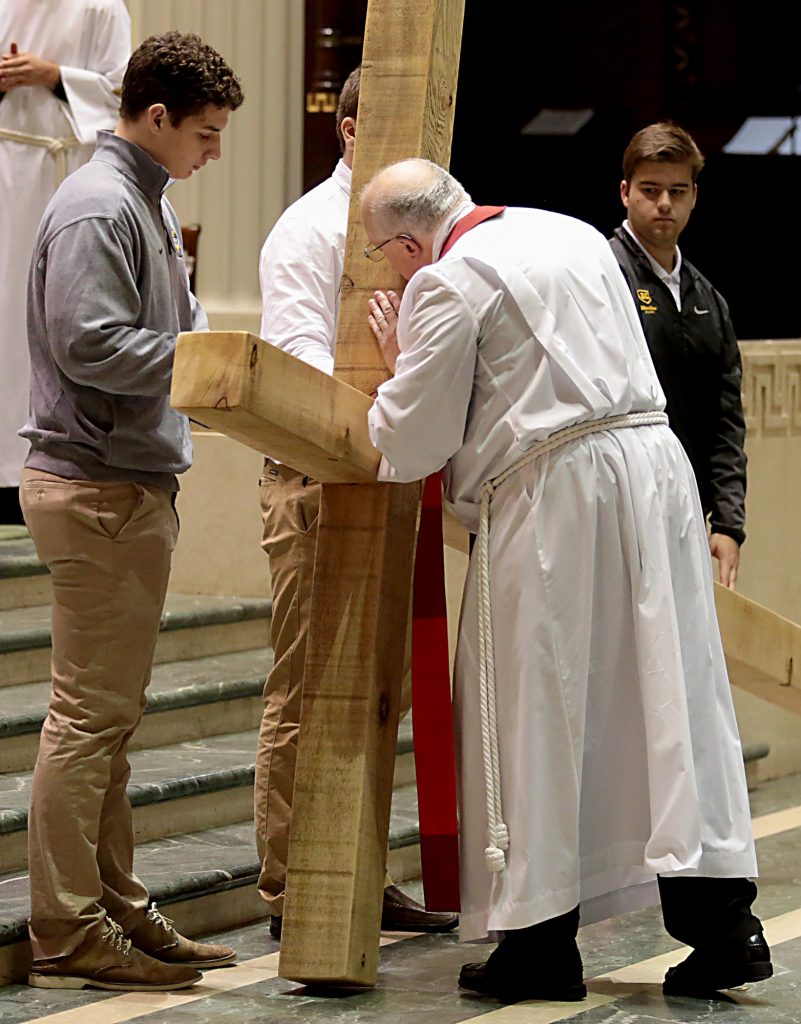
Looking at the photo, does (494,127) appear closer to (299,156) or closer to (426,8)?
(299,156)

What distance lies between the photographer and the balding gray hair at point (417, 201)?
3701mm

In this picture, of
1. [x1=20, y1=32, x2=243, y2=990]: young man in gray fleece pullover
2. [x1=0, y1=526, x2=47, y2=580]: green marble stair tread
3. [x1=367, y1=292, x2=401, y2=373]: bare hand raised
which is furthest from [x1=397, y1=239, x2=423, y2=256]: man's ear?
[x1=0, y1=526, x2=47, y2=580]: green marble stair tread

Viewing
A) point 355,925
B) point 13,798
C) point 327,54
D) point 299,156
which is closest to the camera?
point 355,925

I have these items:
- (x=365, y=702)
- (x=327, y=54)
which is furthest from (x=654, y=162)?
(x=327, y=54)

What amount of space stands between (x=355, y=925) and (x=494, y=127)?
7.31 meters

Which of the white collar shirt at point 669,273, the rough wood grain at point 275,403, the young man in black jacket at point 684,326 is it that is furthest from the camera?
the white collar shirt at point 669,273

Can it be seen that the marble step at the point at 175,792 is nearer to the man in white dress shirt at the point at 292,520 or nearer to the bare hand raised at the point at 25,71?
the man in white dress shirt at the point at 292,520

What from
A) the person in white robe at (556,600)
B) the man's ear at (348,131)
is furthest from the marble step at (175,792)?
the man's ear at (348,131)

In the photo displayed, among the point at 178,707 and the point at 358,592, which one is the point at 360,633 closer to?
the point at 358,592

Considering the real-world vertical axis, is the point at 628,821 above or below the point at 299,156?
below

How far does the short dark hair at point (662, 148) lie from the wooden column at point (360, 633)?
1.15 metres

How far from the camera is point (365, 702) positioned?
3.76m

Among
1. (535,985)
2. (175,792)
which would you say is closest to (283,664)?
(175,792)

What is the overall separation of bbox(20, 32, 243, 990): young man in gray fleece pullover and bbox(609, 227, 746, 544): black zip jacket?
1606 mm
